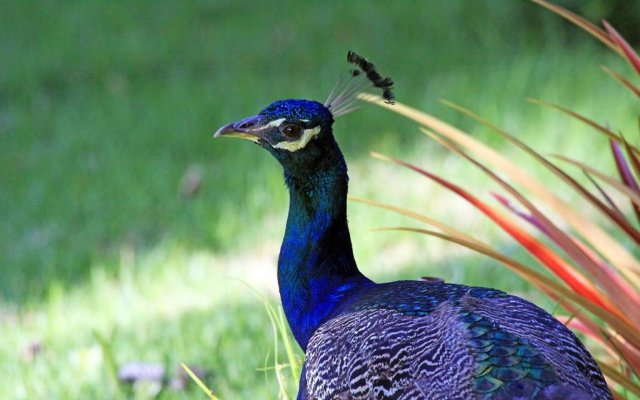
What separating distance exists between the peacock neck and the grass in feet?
2.34

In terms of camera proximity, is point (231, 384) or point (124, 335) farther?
point (124, 335)

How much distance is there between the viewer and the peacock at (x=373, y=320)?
79.4 inches

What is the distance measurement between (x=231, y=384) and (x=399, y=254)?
4.60 feet

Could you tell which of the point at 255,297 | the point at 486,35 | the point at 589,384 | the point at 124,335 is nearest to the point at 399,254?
the point at 255,297

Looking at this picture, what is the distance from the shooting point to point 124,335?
3881 mm

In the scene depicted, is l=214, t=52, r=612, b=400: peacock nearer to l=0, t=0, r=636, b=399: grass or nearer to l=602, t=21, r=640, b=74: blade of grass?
l=602, t=21, r=640, b=74: blade of grass

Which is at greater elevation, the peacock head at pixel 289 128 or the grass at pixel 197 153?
the peacock head at pixel 289 128

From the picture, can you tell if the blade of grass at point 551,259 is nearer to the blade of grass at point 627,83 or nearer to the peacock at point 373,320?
the peacock at point 373,320

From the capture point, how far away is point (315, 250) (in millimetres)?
2666

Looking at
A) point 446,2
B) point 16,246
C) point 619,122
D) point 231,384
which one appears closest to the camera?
point 231,384

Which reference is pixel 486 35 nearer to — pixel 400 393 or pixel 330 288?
pixel 330 288

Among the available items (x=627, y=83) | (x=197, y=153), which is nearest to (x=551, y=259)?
(x=627, y=83)

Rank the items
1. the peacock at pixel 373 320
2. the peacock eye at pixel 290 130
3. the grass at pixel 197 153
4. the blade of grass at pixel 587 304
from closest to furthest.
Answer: the peacock at pixel 373 320 → the blade of grass at pixel 587 304 → the peacock eye at pixel 290 130 → the grass at pixel 197 153

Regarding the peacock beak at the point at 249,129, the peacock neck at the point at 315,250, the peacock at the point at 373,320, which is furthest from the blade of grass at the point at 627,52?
the peacock beak at the point at 249,129
